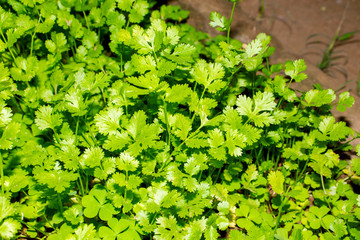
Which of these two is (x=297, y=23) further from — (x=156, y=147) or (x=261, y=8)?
(x=156, y=147)

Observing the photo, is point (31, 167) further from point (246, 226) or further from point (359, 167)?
point (359, 167)

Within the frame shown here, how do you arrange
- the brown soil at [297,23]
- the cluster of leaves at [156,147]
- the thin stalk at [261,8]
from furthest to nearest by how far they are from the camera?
the thin stalk at [261,8]
the brown soil at [297,23]
the cluster of leaves at [156,147]

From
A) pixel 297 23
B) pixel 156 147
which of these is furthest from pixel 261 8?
pixel 156 147

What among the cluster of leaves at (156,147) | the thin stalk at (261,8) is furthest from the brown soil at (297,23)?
the cluster of leaves at (156,147)

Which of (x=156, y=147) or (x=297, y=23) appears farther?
(x=297, y=23)

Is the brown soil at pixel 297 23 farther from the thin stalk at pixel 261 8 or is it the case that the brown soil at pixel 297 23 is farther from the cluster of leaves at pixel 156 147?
the cluster of leaves at pixel 156 147

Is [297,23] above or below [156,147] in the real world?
above

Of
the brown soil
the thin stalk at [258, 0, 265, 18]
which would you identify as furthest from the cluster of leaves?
the thin stalk at [258, 0, 265, 18]
